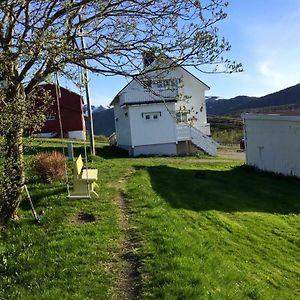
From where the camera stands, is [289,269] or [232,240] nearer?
[289,269]

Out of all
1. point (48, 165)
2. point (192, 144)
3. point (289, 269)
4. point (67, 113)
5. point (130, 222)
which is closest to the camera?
point (289, 269)

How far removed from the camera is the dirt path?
775 cm

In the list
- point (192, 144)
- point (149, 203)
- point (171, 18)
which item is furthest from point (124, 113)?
point (171, 18)

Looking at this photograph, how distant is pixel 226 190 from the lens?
1917 centimetres

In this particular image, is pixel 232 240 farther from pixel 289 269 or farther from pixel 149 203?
pixel 149 203

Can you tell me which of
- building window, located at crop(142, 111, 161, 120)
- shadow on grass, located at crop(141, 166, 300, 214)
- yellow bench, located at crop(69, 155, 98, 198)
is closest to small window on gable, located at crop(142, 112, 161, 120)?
building window, located at crop(142, 111, 161, 120)

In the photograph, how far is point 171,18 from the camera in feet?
33.0

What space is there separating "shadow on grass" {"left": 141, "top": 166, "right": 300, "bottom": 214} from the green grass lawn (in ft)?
0.29

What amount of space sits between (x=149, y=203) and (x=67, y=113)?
42.7 m

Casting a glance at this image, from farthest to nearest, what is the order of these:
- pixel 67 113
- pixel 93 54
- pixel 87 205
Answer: pixel 67 113 < pixel 87 205 < pixel 93 54

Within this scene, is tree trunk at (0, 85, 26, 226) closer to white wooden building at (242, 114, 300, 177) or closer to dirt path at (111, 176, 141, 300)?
dirt path at (111, 176, 141, 300)

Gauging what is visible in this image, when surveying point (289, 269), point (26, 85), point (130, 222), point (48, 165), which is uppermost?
point (26, 85)

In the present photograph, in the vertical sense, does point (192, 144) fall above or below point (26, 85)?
below

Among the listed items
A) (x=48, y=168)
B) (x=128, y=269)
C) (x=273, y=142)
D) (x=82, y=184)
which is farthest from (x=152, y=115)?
(x=128, y=269)
